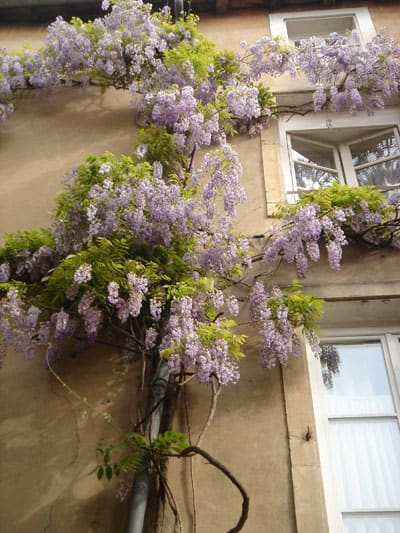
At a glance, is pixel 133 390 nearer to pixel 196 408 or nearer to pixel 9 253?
Result: pixel 196 408

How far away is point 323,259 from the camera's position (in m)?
4.77

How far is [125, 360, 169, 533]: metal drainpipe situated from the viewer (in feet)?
10.9

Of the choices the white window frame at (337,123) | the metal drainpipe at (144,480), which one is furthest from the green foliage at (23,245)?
the white window frame at (337,123)

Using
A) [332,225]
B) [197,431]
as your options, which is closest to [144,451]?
[197,431]

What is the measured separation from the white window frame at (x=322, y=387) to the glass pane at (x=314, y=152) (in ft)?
6.73

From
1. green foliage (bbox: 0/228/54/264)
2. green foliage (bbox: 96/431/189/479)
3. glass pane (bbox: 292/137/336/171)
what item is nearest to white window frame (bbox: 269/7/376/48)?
glass pane (bbox: 292/137/336/171)

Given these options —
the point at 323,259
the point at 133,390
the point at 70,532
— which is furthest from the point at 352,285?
the point at 70,532

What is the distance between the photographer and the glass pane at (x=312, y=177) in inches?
221

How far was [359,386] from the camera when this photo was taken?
Result: 13.7 feet

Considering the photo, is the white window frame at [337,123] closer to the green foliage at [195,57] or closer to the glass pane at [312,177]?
the glass pane at [312,177]

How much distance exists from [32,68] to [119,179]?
2879mm

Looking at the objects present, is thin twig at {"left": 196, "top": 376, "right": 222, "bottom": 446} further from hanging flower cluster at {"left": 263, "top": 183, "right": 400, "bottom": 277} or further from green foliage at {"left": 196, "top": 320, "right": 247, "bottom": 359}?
hanging flower cluster at {"left": 263, "top": 183, "right": 400, "bottom": 277}

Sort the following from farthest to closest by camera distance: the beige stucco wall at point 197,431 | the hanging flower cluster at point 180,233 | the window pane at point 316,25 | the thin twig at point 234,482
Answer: the window pane at point 316,25, the hanging flower cluster at point 180,233, the beige stucco wall at point 197,431, the thin twig at point 234,482

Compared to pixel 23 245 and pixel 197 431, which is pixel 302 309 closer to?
pixel 197 431
